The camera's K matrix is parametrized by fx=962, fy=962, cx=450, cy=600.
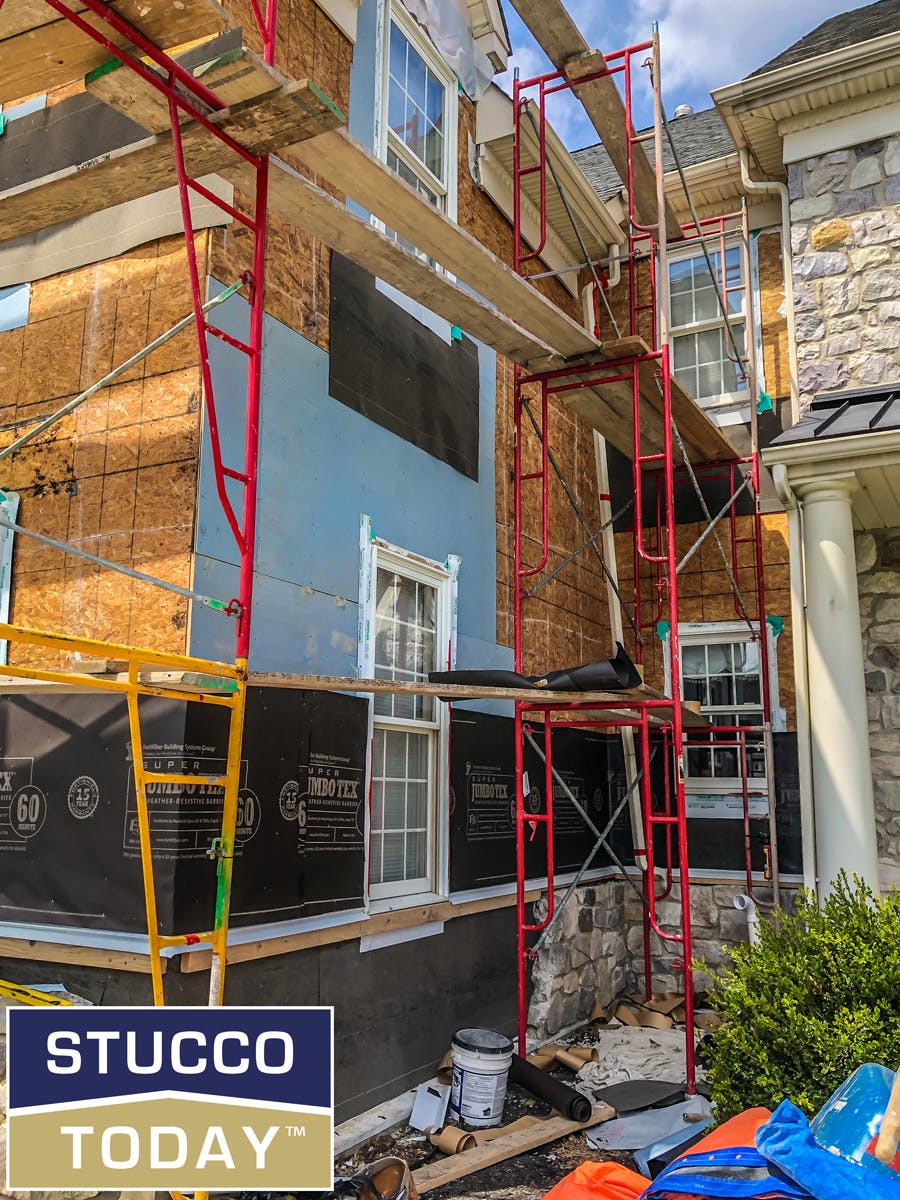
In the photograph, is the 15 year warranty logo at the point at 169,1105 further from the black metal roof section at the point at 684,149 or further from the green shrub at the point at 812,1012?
the black metal roof section at the point at 684,149

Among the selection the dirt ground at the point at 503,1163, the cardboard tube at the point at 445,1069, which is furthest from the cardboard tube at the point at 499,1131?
the cardboard tube at the point at 445,1069

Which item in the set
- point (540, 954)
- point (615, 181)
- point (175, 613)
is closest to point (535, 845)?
point (540, 954)

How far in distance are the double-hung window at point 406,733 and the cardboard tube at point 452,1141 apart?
141 centimetres

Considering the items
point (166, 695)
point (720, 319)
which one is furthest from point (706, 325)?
point (166, 695)

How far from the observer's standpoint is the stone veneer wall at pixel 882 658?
7.63 metres

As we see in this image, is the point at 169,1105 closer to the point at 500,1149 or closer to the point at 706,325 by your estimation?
the point at 500,1149

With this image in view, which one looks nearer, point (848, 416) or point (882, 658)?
point (848, 416)

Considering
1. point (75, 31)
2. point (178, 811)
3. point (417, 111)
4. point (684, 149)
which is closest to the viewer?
point (75, 31)

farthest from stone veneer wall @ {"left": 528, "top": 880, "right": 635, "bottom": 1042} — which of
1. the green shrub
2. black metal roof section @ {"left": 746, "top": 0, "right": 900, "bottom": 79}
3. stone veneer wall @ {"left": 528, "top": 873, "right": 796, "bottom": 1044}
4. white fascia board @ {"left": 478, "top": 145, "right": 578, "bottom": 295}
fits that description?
black metal roof section @ {"left": 746, "top": 0, "right": 900, "bottom": 79}

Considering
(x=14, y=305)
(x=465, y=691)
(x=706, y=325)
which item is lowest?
(x=465, y=691)

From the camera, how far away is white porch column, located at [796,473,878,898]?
6.29 meters

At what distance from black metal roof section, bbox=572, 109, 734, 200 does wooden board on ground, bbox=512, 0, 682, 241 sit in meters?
2.53

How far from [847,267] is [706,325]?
2.06 metres

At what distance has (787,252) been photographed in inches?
354
